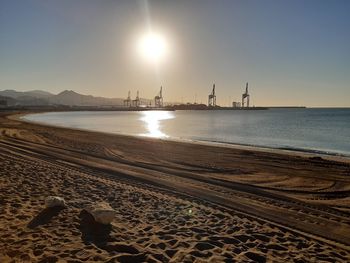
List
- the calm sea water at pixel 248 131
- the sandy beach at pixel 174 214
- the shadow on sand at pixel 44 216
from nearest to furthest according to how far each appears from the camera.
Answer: the sandy beach at pixel 174 214, the shadow on sand at pixel 44 216, the calm sea water at pixel 248 131

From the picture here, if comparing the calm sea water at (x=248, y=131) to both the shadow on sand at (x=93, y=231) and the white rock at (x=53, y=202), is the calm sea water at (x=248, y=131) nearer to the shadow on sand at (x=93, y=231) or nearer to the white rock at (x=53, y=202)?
the white rock at (x=53, y=202)

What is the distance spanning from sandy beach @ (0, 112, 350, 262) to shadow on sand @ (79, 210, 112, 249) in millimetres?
19

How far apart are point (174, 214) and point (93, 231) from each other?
85.6 inches

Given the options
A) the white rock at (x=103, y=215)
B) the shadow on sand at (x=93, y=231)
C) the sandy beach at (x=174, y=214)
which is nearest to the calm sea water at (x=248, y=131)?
the sandy beach at (x=174, y=214)

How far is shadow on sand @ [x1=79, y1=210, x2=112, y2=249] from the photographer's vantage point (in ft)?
20.6

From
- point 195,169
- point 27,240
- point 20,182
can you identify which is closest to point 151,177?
point 195,169

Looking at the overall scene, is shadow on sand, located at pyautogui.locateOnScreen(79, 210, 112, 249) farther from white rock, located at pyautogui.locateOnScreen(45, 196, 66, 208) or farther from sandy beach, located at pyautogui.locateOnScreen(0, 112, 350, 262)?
white rock, located at pyautogui.locateOnScreen(45, 196, 66, 208)

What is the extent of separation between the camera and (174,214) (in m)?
8.26

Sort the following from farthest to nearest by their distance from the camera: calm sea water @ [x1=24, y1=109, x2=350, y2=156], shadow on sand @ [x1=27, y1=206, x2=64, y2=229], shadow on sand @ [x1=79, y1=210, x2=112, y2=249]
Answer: calm sea water @ [x1=24, y1=109, x2=350, y2=156], shadow on sand @ [x1=27, y1=206, x2=64, y2=229], shadow on sand @ [x1=79, y1=210, x2=112, y2=249]

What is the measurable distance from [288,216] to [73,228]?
5109mm

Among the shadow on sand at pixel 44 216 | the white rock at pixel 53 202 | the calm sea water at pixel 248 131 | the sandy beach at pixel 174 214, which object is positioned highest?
the white rock at pixel 53 202

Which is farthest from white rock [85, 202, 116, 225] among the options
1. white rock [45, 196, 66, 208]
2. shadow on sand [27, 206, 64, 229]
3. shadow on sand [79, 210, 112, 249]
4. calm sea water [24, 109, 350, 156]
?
calm sea water [24, 109, 350, 156]

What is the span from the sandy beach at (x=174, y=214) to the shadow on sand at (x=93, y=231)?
19mm

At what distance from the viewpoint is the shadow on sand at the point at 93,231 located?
20.6 ft
